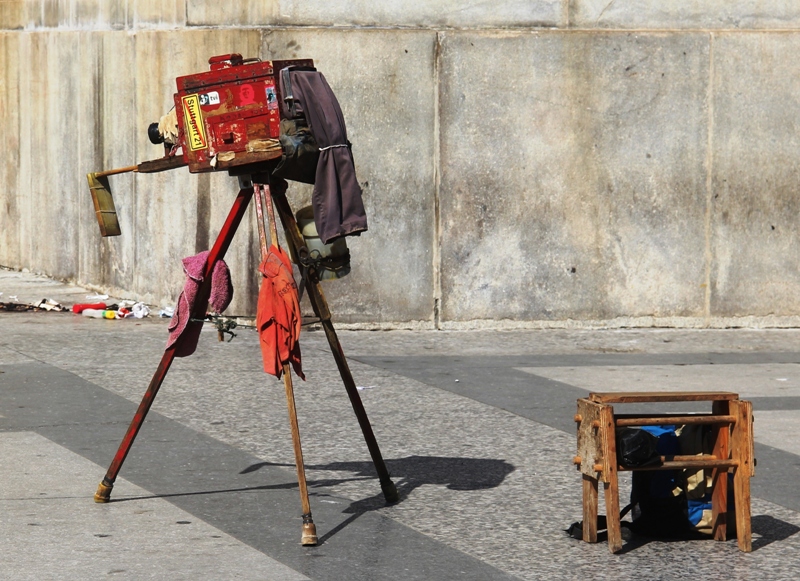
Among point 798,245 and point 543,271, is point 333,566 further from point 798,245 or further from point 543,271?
point 798,245

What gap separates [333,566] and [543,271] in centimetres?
579

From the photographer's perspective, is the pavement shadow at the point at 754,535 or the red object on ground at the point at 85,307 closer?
the pavement shadow at the point at 754,535

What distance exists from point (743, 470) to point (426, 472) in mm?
1594

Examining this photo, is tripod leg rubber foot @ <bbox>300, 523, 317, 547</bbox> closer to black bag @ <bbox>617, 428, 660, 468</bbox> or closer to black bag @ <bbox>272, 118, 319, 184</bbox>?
black bag @ <bbox>617, 428, 660, 468</bbox>

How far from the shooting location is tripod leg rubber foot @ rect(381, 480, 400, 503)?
5820 millimetres

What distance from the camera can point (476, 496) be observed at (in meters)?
5.99

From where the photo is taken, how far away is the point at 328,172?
533 centimetres

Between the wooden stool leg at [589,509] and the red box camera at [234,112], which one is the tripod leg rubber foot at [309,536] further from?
the red box camera at [234,112]

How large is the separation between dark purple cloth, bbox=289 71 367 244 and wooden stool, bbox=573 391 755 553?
1147 mm

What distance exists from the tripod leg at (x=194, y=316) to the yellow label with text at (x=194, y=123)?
0.89 feet

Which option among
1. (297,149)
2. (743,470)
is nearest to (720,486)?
(743,470)

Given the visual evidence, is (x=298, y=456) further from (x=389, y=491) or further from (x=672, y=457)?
(x=672, y=457)

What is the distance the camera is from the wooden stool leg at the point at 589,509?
209 inches

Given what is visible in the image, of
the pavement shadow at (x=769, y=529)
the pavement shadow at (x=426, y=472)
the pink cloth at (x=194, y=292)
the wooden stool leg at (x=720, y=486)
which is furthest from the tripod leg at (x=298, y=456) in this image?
the pavement shadow at (x=769, y=529)
